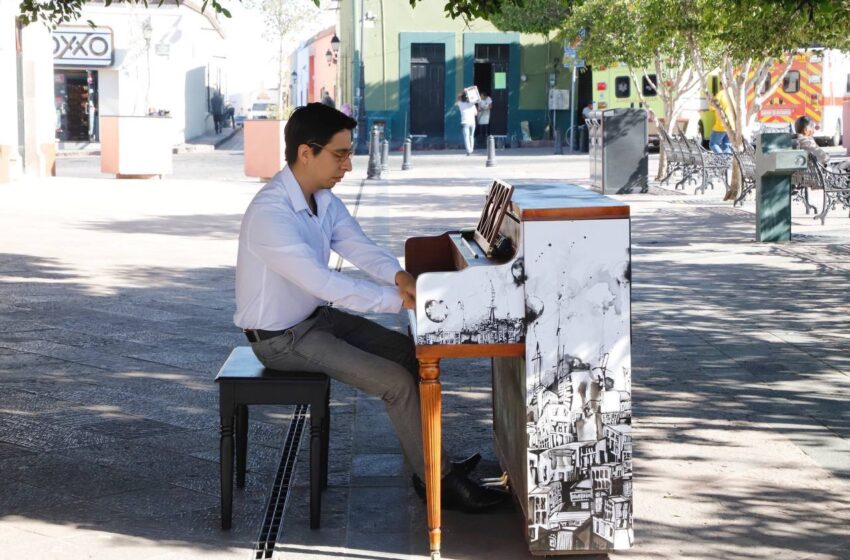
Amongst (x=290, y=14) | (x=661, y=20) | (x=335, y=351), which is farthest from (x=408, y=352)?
(x=290, y=14)

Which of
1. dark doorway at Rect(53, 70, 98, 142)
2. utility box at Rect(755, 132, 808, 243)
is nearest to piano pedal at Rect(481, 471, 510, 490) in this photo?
utility box at Rect(755, 132, 808, 243)

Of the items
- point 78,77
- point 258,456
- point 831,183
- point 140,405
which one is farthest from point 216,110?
point 258,456

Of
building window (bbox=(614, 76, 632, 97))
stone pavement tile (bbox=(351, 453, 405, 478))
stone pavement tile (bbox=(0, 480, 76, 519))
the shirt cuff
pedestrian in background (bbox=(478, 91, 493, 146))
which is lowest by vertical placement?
stone pavement tile (bbox=(351, 453, 405, 478))

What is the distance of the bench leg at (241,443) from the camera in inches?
200

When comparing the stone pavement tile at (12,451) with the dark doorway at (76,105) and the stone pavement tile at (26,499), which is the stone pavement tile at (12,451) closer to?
the stone pavement tile at (26,499)

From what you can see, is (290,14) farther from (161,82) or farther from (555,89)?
(555,89)

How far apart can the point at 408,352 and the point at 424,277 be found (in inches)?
35.9

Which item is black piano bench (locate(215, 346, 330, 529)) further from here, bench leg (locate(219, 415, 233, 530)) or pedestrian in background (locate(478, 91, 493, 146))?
pedestrian in background (locate(478, 91, 493, 146))

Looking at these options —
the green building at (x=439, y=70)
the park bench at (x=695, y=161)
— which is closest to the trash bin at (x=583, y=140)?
the green building at (x=439, y=70)

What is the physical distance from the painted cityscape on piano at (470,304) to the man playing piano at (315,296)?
27 cm

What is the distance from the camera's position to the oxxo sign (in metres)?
41.3

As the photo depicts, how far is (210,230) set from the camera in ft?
49.0

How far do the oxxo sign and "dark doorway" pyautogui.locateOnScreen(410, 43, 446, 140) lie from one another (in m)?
10.4

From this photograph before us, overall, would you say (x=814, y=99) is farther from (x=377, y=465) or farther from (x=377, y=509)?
(x=377, y=509)
